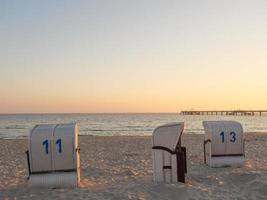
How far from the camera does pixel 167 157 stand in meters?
9.22

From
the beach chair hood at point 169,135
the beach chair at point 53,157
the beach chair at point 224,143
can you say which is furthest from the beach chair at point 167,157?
the beach chair at point 224,143

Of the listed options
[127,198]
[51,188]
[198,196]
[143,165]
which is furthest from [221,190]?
[143,165]

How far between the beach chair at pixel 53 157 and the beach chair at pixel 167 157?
1.90 metres

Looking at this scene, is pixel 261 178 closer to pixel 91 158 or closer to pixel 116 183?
pixel 116 183

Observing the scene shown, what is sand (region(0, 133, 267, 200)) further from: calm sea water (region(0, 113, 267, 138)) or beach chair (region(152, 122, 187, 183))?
calm sea water (region(0, 113, 267, 138))

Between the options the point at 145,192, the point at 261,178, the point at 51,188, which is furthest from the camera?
the point at 261,178

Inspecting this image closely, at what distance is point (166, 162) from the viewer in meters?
9.23

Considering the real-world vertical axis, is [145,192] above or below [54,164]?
below

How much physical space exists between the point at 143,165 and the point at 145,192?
4788 millimetres

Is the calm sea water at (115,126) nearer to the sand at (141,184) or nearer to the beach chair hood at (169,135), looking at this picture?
the sand at (141,184)

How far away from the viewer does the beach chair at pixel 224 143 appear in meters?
11.3

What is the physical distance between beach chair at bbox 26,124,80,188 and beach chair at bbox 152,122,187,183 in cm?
190

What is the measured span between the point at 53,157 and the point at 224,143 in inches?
202

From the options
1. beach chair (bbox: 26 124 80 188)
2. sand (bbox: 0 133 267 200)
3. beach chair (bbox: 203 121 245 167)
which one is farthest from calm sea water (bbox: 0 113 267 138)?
beach chair (bbox: 26 124 80 188)
